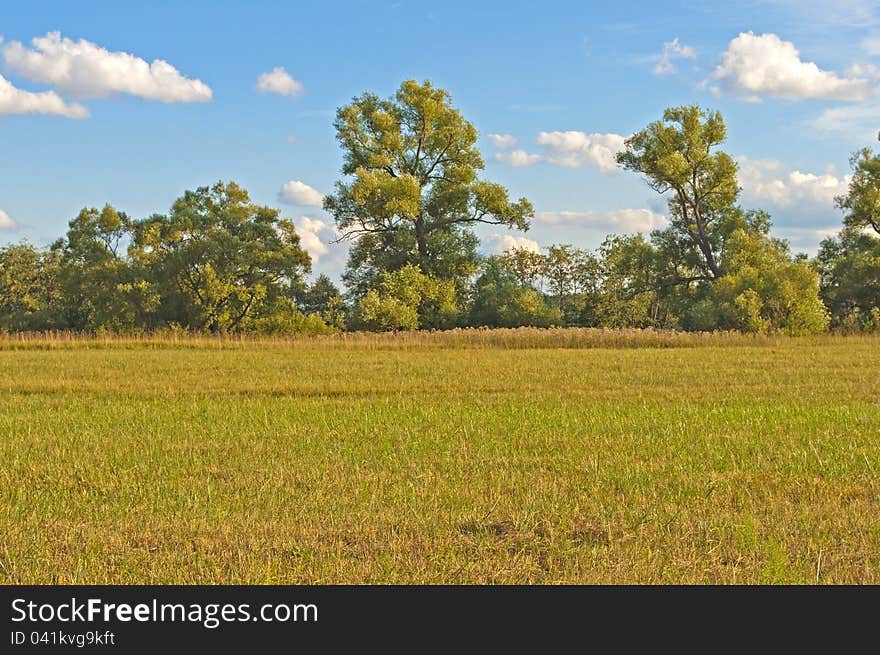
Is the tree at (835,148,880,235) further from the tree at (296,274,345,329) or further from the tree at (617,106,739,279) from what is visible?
the tree at (296,274,345,329)

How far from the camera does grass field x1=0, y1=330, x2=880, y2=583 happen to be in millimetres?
6430

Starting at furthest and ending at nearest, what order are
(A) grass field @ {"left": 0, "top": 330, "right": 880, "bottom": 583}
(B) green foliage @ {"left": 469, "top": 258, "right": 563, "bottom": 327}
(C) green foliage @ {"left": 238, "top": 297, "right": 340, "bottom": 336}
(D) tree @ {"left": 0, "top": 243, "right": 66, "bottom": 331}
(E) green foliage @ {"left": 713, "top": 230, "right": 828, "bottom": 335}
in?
(D) tree @ {"left": 0, "top": 243, "right": 66, "bottom": 331}, (B) green foliage @ {"left": 469, "top": 258, "right": 563, "bottom": 327}, (C) green foliage @ {"left": 238, "top": 297, "right": 340, "bottom": 336}, (E) green foliage @ {"left": 713, "top": 230, "right": 828, "bottom": 335}, (A) grass field @ {"left": 0, "top": 330, "right": 880, "bottom": 583}

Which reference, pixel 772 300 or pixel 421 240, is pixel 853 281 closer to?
pixel 772 300

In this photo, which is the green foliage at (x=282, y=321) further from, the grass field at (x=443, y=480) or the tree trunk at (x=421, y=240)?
the grass field at (x=443, y=480)

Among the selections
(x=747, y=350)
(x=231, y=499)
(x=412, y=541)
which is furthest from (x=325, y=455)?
(x=747, y=350)

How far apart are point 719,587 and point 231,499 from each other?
4.49 metres

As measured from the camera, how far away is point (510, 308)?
4881cm

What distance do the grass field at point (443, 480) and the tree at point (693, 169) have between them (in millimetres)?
29974

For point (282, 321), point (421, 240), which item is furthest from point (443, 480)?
point (421, 240)

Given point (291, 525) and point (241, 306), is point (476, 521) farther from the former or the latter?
point (241, 306)

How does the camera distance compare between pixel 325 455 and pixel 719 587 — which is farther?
pixel 325 455

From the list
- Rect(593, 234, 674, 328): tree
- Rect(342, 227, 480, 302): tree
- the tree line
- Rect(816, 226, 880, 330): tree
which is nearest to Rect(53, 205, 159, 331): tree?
the tree line

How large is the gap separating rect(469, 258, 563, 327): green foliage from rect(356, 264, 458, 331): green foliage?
4.83 ft

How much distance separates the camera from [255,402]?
1664 centimetres
